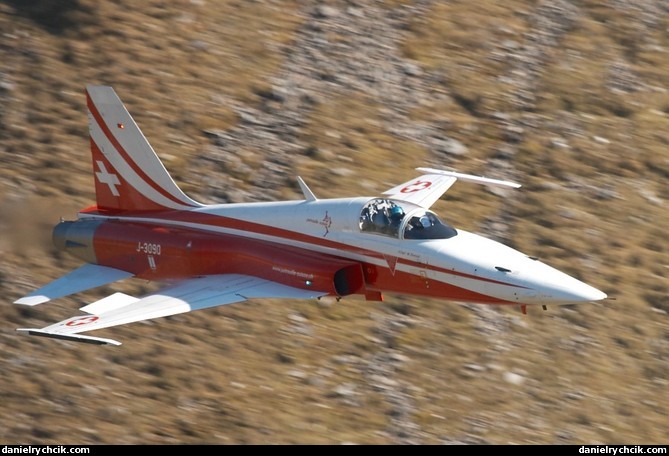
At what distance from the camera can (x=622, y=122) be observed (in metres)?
33.5

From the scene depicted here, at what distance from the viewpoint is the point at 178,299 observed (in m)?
20.8

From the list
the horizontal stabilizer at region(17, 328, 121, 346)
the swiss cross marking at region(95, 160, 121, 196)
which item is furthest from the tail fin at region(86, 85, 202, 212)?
the horizontal stabilizer at region(17, 328, 121, 346)

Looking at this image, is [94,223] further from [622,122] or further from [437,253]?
[622,122]

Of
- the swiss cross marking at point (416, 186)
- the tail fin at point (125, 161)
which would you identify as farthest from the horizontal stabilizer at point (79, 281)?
the swiss cross marking at point (416, 186)

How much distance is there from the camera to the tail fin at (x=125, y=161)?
22922 mm

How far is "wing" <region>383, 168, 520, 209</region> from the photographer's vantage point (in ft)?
74.7

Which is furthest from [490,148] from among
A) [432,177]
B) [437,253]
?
[437,253]

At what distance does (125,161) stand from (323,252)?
17.3 feet

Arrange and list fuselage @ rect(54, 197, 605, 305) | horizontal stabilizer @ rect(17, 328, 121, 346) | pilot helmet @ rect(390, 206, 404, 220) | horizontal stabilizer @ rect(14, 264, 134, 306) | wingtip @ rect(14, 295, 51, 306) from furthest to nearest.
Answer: horizontal stabilizer @ rect(14, 264, 134, 306), wingtip @ rect(14, 295, 51, 306), pilot helmet @ rect(390, 206, 404, 220), fuselage @ rect(54, 197, 605, 305), horizontal stabilizer @ rect(17, 328, 121, 346)

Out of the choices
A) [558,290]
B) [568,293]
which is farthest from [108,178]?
[568,293]

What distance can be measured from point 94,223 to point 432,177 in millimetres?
7538

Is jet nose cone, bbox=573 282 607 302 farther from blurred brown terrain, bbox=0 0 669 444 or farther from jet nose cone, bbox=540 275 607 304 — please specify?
blurred brown terrain, bbox=0 0 669 444

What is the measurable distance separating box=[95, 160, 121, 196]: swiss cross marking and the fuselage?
584 mm

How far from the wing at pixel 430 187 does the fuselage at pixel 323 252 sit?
2.31 m
